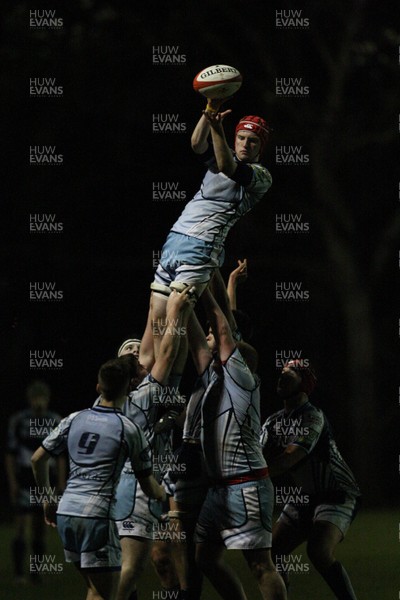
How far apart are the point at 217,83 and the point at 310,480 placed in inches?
135

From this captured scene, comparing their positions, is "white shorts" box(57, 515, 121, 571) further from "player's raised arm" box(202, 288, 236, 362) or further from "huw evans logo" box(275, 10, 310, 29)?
"huw evans logo" box(275, 10, 310, 29)

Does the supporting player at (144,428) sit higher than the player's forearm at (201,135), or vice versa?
the player's forearm at (201,135)

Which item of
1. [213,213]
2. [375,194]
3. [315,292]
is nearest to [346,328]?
[315,292]

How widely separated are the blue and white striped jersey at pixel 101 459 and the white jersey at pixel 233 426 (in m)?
1.04

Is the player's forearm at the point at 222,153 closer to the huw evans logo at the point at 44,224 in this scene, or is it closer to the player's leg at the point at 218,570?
the player's leg at the point at 218,570

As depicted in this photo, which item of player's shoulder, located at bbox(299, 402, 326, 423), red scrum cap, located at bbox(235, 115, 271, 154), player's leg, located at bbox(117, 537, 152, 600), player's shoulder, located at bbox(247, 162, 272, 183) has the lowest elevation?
player's leg, located at bbox(117, 537, 152, 600)

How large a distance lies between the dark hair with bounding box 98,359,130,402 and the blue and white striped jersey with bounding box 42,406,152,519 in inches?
4.6

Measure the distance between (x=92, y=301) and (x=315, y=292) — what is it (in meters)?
5.00

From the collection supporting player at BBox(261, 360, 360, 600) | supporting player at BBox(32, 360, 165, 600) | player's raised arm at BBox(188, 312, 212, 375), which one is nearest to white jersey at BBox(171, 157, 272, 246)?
player's raised arm at BBox(188, 312, 212, 375)

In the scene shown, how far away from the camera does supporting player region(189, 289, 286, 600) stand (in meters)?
8.80

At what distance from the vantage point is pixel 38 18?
22031 mm

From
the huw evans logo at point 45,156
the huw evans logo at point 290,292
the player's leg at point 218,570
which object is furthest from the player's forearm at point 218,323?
the huw evans logo at point 290,292

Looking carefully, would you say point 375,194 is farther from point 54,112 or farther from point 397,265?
point 54,112

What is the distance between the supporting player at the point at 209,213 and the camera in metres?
9.12
